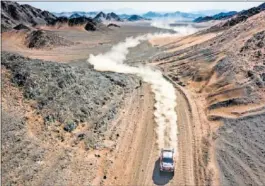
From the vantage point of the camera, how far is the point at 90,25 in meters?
146

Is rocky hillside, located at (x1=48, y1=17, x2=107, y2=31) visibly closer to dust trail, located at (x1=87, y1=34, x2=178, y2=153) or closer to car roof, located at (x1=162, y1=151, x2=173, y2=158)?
dust trail, located at (x1=87, y1=34, x2=178, y2=153)

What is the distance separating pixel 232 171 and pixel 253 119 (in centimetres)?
999

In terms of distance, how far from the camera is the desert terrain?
26953 mm

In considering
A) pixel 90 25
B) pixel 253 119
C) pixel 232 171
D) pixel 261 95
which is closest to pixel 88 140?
pixel 232 171

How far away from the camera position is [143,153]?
100 feet

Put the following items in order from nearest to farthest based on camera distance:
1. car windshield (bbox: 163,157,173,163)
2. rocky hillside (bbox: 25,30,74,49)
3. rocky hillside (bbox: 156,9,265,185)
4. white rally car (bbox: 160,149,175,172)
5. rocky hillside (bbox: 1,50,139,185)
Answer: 1. rocky hillside (bbox: 1,50,139,185)
2. white rally car (bbox: 160,149,175,172)
3. car windshield (bbox: 163,157,173,163)
4. rocky hillside (bbox: 156,9,265,185)
5. rocky hillside (bbox: 25,30,74,49)

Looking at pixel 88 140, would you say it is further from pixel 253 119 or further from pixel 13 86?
pixel 253 119

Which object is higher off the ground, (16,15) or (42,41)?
(16,15)

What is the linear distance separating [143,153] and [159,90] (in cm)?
1919

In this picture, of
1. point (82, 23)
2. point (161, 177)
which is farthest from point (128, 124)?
point (82, 23)

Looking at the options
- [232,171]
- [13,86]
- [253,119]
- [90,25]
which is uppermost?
[90,25]

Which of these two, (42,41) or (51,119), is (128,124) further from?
(42,41)

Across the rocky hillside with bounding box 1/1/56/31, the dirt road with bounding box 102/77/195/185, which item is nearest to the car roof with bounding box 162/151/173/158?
the dirt road with bounding box 102/77/195/185

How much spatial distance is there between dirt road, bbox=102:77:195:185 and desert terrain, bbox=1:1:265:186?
0.09 m
